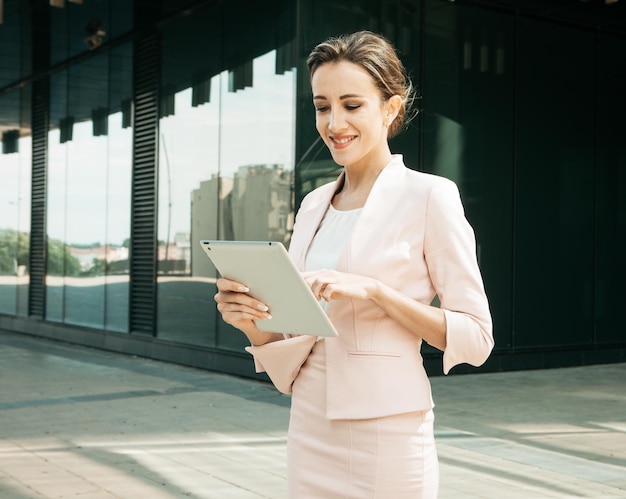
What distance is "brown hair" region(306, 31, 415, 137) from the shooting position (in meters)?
2.10

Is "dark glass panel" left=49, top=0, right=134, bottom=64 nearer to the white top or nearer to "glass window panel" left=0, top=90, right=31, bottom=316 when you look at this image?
"glass window panel" left=0, top=90, right=31, bottom=316

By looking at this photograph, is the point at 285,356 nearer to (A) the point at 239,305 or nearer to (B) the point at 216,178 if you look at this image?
(A) the point at 239,305

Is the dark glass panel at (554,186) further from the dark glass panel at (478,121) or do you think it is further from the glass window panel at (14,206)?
the glass window panel at (14,206)

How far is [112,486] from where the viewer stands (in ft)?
18.7

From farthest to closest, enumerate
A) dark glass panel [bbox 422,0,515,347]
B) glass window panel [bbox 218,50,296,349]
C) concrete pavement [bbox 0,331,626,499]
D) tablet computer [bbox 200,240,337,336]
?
dark glass panel [bbox 422,0,515,347] < glass window panel [bbox 218,50,296,349] < concrete pavement [bbox 0,331,626,499] < tablet computer [bbox 200,240,337,336]

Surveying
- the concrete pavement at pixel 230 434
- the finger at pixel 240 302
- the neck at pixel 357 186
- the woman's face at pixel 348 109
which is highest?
the woman's face at pixel 348 109

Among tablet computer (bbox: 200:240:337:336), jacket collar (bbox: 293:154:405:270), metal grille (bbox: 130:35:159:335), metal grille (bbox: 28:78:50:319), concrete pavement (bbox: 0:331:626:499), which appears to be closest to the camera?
tablet computer (bbox: 200:240:337:336)

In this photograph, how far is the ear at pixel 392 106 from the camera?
2.17 m

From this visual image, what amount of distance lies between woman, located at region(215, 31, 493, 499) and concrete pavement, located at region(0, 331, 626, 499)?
3554 mm

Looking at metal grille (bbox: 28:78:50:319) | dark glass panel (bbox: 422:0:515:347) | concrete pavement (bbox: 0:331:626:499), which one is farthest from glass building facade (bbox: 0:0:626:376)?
metal grille (bbox: 28:78:50:319)

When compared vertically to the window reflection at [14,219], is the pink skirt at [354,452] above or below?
below

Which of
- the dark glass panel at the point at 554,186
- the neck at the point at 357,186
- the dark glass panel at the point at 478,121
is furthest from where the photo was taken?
the dark glass panel at the point at 554,186

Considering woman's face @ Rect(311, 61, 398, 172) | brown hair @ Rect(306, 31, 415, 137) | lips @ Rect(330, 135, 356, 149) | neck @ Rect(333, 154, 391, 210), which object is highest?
brown hair @ Rect(306, 31, 415, 137)

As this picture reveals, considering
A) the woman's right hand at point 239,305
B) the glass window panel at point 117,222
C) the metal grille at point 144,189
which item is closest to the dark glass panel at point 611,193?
the metal grille at point 144,189
